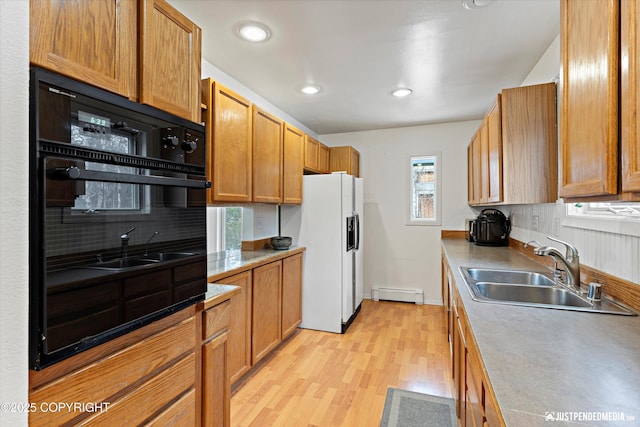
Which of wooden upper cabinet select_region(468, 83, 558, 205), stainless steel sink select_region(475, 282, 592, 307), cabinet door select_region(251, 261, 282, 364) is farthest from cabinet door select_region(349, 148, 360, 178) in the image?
stainless steel sink select_region(475, 282, 592, 307)

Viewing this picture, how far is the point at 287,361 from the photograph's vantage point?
2688 millimetres

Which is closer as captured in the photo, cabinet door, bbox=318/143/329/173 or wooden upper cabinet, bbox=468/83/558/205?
wooden upper cabinet, bbox=468/83/558/205

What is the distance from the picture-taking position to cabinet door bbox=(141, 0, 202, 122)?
116 centimetres

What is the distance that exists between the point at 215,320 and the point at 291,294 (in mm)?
1755

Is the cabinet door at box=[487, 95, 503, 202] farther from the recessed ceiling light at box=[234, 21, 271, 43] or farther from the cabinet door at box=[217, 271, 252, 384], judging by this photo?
the cabinet door at box=[217, 271, 252, 384]

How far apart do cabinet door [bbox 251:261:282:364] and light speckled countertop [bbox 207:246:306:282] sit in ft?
0.24

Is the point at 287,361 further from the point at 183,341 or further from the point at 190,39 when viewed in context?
the point at 190,39

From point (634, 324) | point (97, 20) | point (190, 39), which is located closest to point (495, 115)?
point (634, 324)

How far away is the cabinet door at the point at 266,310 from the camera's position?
8.18 ft

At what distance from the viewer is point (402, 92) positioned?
3049mm

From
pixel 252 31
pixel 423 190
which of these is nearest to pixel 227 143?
pixel 252 31

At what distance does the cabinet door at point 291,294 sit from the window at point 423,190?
6.27 ft

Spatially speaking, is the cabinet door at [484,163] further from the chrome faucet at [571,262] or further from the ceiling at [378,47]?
the chrome faucet at [571,262]

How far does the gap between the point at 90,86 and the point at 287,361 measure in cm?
245
